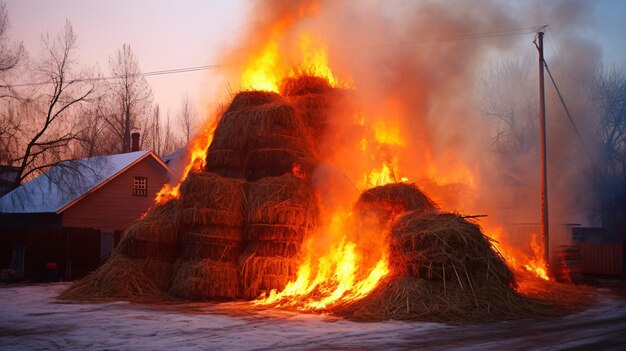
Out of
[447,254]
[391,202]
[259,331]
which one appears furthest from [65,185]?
[447,254]

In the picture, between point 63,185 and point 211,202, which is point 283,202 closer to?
point 211,202

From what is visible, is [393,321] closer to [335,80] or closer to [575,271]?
[335,80]

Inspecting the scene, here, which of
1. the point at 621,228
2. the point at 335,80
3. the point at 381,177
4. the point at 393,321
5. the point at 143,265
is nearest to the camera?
the point at 393,321

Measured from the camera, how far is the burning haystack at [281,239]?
1312cm

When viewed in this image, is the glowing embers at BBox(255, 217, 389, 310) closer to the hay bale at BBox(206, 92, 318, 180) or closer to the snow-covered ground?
the snow-covered ground

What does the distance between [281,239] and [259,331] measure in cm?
535

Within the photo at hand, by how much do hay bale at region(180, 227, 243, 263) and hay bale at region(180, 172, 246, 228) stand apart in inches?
8.4

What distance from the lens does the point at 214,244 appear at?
16469mm

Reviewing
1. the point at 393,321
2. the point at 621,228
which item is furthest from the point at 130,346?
the point at 621,228

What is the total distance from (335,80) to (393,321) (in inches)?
422

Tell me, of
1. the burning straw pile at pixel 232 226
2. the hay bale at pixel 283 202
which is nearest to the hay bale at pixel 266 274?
the burning straw pile at pixel 232 226

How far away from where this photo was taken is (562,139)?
1043 inches

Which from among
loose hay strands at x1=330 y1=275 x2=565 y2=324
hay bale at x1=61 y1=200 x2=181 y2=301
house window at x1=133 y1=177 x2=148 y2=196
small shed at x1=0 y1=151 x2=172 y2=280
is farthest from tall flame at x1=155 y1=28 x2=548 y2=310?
house window at x1=133 y1=177 x2=148 y2=196

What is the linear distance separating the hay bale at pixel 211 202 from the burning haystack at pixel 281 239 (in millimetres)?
29
